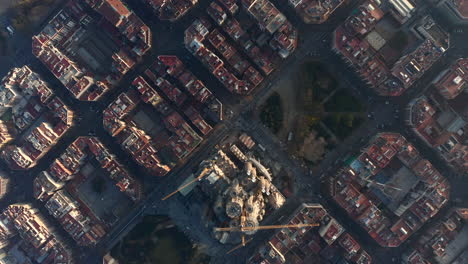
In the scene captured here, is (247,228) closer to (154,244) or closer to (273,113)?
(154,244)

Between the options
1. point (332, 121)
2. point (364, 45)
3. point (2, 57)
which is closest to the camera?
point (364, 45)

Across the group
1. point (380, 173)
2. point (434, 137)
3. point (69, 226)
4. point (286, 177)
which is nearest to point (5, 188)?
point (69, 226)

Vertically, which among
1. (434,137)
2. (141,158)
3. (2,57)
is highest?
(2,57)

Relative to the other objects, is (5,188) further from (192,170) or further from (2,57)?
(192,170)

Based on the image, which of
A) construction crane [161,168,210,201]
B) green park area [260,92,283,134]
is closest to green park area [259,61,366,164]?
green park area [260,92,283,134]

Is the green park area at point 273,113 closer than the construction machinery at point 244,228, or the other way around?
the construction machinery at point 244,228

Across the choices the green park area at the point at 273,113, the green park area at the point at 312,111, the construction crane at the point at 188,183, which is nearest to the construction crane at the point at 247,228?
the construction crane at the point at 188,183

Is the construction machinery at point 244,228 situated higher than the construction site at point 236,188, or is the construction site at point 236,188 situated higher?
the construction site at point 236,188

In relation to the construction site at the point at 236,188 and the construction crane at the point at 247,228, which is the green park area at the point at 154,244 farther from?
the construction crane at the point at 247,228

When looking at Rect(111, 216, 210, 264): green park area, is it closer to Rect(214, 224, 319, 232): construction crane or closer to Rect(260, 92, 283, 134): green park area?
Rect(214, 224, 319, 232): construction crane

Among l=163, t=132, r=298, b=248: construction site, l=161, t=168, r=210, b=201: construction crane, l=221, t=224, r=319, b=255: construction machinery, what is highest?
l=161, t=168, r=210, b=201: construction crane

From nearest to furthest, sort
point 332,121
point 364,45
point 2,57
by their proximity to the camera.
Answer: point 364,45 < point 332,121 < point 2,57
